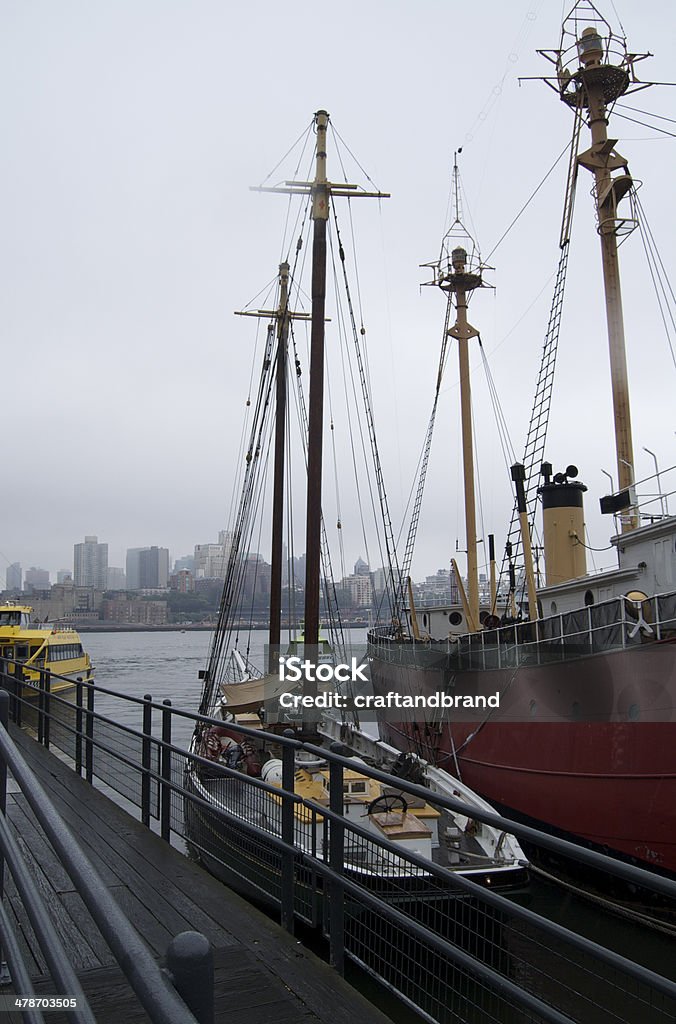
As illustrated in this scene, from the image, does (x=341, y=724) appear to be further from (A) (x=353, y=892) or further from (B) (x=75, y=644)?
(B) (x=75, y=644)

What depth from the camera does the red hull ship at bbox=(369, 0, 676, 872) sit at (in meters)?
11.9

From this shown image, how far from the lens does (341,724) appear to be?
1911cm

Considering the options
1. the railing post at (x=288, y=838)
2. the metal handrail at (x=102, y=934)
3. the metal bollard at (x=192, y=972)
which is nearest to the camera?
the metal handrail at (x=102, y=934)

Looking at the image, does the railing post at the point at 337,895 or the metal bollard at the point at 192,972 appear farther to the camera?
the railing post at the point at 337,895

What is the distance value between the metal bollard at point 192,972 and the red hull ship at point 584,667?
429 inches

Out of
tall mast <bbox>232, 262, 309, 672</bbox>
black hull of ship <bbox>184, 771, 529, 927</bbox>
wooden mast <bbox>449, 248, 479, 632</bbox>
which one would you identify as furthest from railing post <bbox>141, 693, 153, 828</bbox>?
wooden mast <bbox>449, 248, 479, 632</bbox>

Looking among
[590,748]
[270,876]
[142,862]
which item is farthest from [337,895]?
[590,748]

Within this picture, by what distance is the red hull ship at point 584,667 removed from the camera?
11.9m

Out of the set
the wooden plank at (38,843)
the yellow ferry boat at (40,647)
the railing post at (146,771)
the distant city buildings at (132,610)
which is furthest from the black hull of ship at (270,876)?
the distant city buildings at (132,610)

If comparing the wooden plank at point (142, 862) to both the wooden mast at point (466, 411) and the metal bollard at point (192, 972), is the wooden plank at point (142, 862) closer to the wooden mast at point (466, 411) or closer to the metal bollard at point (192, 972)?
the metal bollard at point (192, 972)

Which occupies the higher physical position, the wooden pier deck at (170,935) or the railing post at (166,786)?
the railing post at (166,786)

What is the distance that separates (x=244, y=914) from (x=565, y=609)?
13.6 metres

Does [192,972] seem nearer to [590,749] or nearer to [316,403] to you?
[590,749]

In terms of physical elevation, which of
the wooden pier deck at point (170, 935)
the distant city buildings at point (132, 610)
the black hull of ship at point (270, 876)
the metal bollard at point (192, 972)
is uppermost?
the distant city buildings at point (132, 610)
